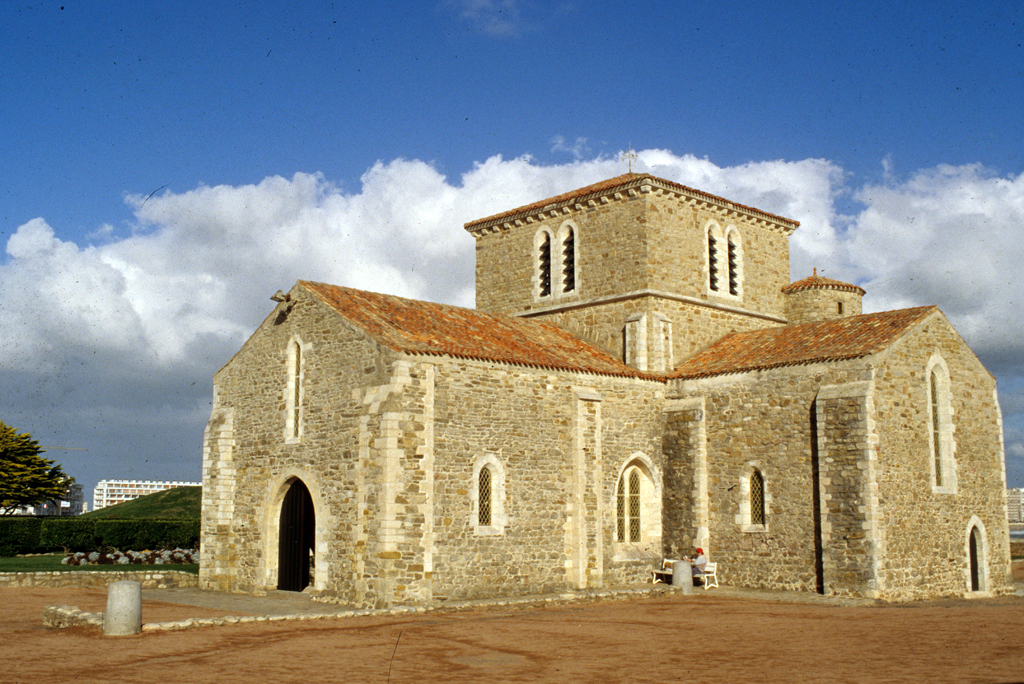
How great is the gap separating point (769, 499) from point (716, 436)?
2.10 meters

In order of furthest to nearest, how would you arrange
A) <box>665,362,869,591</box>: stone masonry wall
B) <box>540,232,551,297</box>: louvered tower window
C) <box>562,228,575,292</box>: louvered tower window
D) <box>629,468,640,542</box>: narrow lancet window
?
<box>540,232,551,297</box>: louvered tower window < <box>562,228,575,292</box>: louvered tower window < <box>629,468,640,542</box>: narrow lancet window < <box>665,362,869,591</box>: stone masonry wall

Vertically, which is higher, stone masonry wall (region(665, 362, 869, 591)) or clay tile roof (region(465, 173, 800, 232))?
clay tile roof (region(465, 173, 800, 232))

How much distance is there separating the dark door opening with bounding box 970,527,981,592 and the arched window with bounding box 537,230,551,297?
13.1 m

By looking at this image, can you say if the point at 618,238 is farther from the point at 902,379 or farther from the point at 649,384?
the point at 902,379

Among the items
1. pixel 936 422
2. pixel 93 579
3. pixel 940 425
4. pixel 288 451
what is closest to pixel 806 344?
pixel 936 422

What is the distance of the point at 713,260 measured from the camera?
28094mm

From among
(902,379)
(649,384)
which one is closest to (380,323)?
(649,384)

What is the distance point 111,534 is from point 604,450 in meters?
22.3

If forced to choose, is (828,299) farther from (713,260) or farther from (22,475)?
(22,475)

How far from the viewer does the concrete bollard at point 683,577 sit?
21.6 m

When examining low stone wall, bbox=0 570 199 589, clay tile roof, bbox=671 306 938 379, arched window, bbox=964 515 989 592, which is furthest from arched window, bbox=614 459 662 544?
low stone wall, bbox=0 570 199 589

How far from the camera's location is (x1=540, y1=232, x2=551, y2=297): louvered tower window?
28.8 metres

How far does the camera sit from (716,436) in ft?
77.9

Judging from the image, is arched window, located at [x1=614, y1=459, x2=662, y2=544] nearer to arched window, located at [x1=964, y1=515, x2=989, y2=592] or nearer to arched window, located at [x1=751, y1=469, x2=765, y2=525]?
arched window, located at [x1=751, y1=469, x2=765, y2=525]
